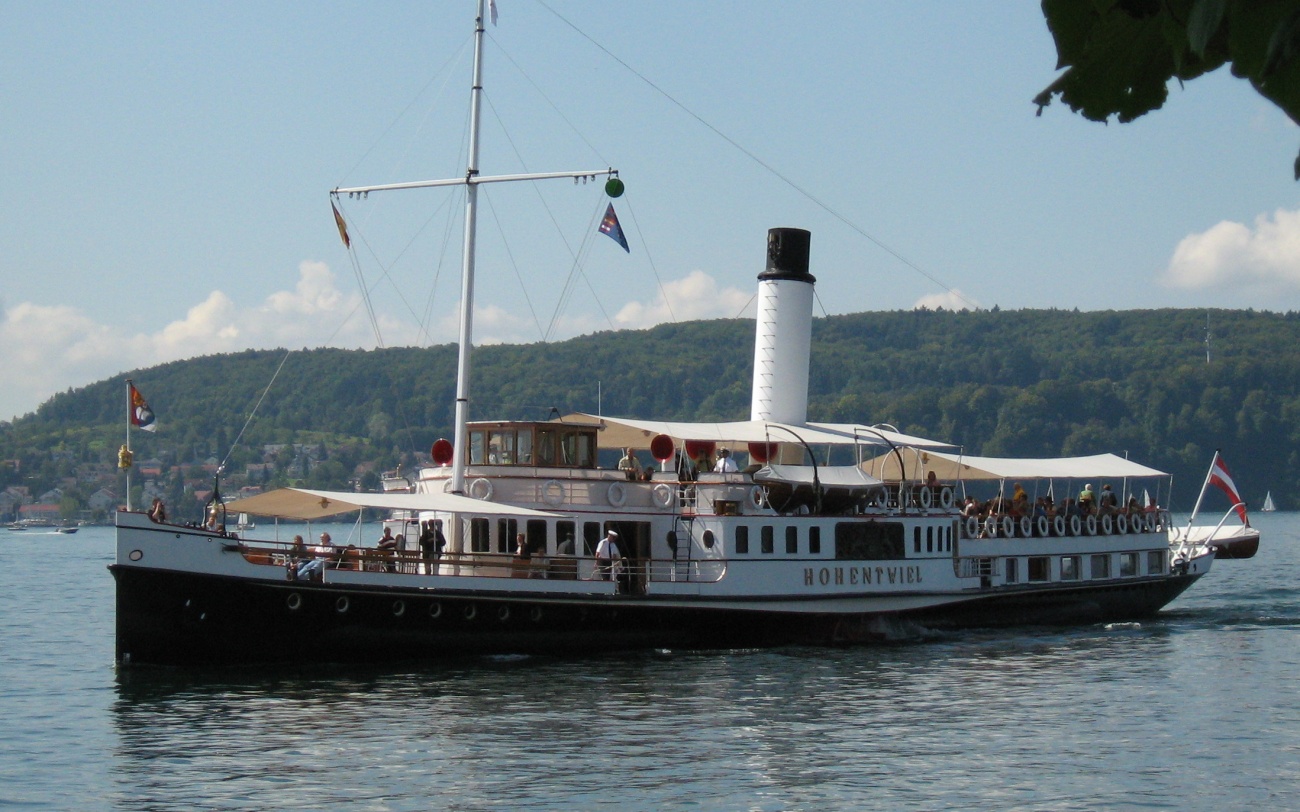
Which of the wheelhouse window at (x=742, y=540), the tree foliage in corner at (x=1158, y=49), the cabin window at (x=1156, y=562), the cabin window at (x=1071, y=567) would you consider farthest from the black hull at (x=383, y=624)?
the tree foliage in corner at (x=1158, y=49)

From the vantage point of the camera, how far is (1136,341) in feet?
595

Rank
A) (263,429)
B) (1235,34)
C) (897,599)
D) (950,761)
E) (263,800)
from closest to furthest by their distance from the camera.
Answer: (1235,34), (263,800), (950,761), (897,599), (263,429)

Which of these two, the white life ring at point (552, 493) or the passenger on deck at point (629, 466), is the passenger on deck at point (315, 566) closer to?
the white life ring at point (552, 493)

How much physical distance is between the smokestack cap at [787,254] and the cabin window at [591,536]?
30.7 ft

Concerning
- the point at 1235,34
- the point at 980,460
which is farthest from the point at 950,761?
the point at 980,460

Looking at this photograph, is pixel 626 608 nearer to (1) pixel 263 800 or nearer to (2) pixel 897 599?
(2) pixel 897 599

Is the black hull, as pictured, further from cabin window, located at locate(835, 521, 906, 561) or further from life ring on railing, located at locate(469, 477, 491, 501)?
life ring on railing, located at locate(469, 477, 491, 501)

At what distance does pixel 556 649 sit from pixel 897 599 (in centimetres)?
817

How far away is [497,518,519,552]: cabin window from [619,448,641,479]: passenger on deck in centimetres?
259

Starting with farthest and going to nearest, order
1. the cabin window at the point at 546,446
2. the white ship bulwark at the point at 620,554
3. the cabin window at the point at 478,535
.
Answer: the cabin window at the point at 546,446
the cabin window at the point at 478,535
the white ship bulwark at the point at 620,554

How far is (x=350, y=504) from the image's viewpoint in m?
28.0

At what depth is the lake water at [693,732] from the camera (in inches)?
680

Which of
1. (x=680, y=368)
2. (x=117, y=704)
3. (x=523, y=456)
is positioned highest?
(x=680, y=368)

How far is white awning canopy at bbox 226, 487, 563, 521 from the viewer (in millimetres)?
26484
